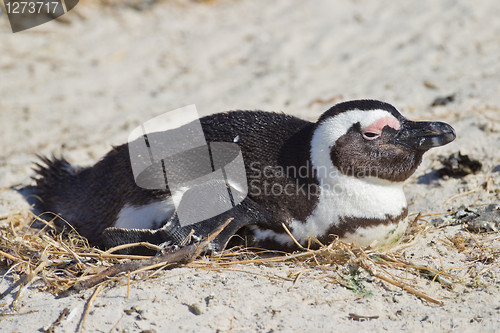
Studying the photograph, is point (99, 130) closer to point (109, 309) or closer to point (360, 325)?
point (109, 309)

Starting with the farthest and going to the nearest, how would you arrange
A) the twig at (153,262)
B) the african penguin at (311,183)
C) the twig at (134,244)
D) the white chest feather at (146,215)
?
the white chest feather at (146,215) → the african penguin at (311,183) → the twig at (134,244) → the twig at (153,262)

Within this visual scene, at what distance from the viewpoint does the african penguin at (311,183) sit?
2896mm

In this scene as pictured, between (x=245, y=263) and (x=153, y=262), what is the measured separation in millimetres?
437

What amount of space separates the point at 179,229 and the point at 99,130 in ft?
9.45

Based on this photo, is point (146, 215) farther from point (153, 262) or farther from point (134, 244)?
point (153, 262)

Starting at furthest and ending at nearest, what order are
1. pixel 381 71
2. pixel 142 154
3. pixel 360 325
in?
pixel 381 71 < pixel 142 154 < pixel 360 325

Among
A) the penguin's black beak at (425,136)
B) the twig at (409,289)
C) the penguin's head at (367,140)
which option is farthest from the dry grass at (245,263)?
the penguin's black beak at (425,136)

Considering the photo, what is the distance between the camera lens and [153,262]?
8.91ft

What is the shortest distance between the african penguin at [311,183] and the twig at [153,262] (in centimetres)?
8

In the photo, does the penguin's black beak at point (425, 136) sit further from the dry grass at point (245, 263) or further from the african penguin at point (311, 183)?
the dry grass at point (245, 263)

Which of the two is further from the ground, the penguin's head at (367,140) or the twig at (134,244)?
the penguin's head at (367,140)

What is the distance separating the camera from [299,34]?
6.88 m

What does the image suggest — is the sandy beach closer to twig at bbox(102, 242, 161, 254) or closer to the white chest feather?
twig at bbox(102, 242, 161, 254)

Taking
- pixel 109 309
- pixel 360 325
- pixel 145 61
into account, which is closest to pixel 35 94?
pixel 145 61
